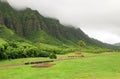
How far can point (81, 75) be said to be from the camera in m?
62.4

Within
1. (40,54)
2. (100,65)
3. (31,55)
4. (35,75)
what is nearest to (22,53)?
(31,55)

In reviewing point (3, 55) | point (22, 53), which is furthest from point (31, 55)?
point (3, 55)

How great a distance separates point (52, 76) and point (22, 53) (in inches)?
3151

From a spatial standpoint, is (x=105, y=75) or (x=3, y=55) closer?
(x=105, y=75)

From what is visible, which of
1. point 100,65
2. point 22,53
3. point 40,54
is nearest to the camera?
point 100,65

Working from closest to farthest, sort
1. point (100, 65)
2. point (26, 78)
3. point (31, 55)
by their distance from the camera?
1. point (26, 78)
2. point (100, 65)
3. point (31, 55)

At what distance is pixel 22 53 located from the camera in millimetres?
139125

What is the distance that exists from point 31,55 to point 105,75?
3545 inches

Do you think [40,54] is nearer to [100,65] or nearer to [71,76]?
[100,65]

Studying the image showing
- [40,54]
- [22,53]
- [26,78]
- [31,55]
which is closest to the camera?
[26,78]

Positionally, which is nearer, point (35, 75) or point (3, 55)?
point (35, 75)

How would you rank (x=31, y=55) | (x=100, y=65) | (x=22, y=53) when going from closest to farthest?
(x=100, y=65) → (x=22, y=53) → (x=31, y=55)

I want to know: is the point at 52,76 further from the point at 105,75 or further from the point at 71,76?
the point at 105,75

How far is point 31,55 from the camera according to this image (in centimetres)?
14875
